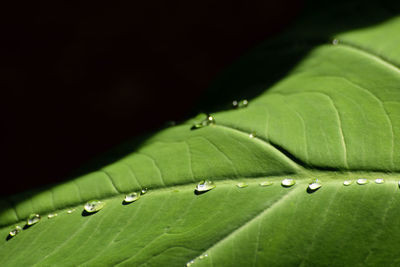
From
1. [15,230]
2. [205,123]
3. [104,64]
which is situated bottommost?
[15,230]

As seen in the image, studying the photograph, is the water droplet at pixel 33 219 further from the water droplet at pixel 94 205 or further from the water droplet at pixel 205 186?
the water droplet at pixel 205 186

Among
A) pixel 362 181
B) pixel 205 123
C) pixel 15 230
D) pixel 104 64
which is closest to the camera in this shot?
pixel 362 181

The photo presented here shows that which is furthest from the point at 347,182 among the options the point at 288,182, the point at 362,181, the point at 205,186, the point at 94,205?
the point at 94,205

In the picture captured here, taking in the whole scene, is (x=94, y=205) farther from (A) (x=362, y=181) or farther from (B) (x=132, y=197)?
(A) (x=362, y=181)

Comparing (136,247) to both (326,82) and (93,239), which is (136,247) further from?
(326,82)

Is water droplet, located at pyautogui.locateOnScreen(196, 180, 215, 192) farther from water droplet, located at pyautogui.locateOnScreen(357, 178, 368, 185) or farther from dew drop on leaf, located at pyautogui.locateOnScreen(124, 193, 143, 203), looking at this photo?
water droplet, located at pyautogui.locateOnScreen(357, 178, 368, 185)

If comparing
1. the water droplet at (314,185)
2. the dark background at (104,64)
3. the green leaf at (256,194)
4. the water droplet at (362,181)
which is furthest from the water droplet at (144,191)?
the dark background at (104,64)
